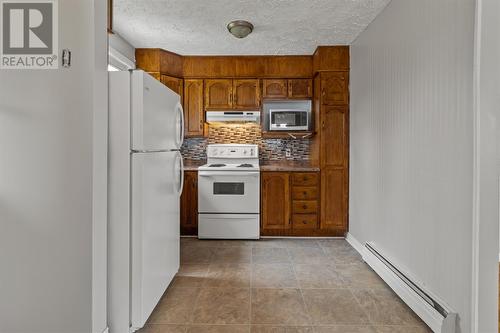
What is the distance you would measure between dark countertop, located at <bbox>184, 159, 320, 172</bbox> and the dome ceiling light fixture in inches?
62.5

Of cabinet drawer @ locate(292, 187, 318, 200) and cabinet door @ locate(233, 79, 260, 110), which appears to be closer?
cabinet drawer @ locate(292, 187, 318, 200)

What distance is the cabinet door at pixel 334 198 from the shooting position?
3.72m

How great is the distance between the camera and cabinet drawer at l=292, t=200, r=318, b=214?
3.78 m

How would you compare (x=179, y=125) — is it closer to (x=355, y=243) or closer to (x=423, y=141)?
(x=423, y=141)

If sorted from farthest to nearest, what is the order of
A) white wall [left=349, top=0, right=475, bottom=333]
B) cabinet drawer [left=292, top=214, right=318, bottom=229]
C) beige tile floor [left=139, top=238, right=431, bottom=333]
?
cabinet drawer [left=292, top=214, right=318, bottom=229]
beige tile floor [left=139, top=238, right=431, bottom=333]
white wall [left=349, top=0, right=475, bottom=333]

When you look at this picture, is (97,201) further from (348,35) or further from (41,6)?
(348,35)

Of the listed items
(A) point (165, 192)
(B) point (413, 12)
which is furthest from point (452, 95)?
(A) point (165, 192)

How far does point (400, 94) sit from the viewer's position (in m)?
2.33

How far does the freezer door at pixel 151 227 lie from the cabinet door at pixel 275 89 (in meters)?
2.07

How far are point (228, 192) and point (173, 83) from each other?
162cm

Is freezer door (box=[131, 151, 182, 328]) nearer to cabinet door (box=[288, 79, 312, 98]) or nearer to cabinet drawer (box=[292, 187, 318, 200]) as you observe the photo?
cabinet drawer (box=[292, 187, 318, 200])

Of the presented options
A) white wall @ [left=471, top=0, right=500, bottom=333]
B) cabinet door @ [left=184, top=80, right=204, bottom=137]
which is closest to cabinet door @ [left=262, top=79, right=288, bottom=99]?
cabinet door @ [left=184, top=80, right=204, bottom=137]

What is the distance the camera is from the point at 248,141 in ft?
14.2

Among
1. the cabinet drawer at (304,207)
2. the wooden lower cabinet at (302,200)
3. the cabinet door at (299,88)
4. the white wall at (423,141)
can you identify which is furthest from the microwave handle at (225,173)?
the white wall at (423,141)
